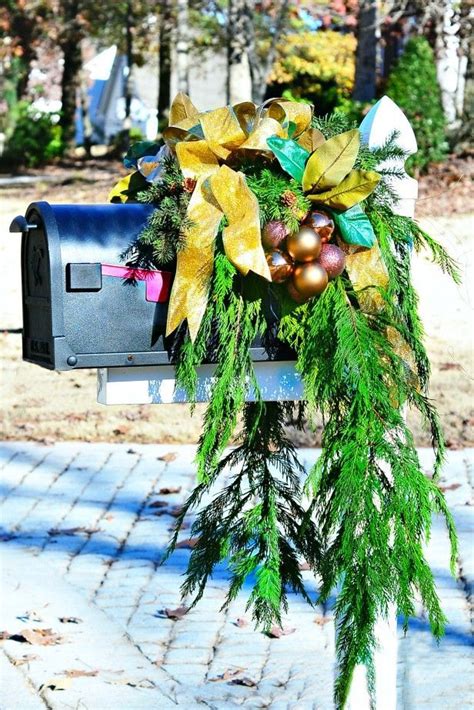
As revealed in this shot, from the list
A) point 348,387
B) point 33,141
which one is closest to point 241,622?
point 348,387

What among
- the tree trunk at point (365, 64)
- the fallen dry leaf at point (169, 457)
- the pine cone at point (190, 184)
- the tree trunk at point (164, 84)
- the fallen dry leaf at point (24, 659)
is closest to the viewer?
the pine cone at point (190, 184)

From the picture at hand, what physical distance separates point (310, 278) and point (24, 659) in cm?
225

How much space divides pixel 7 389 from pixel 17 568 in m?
3.76

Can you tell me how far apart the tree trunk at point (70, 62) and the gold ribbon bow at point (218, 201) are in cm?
1927

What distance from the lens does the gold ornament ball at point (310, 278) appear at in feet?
7.12

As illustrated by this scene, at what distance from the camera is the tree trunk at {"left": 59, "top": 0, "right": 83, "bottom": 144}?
20797mm

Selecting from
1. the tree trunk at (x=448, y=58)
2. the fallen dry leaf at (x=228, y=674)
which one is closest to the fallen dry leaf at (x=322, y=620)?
the fallen dry leaf at (x=228, y=674)

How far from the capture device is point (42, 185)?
59.9ft

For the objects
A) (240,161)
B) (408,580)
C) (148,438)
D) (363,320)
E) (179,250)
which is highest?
(240,161)

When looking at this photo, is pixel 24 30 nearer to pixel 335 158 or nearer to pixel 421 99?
pixel 421 99

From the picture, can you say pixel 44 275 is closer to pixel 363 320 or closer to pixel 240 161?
pixel 240 161

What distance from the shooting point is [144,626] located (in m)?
4.09

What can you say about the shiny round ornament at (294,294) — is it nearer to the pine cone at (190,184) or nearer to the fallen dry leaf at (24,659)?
the pine cone at (190,184)

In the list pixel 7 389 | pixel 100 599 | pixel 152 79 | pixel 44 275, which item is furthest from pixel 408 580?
pixel 152 79
